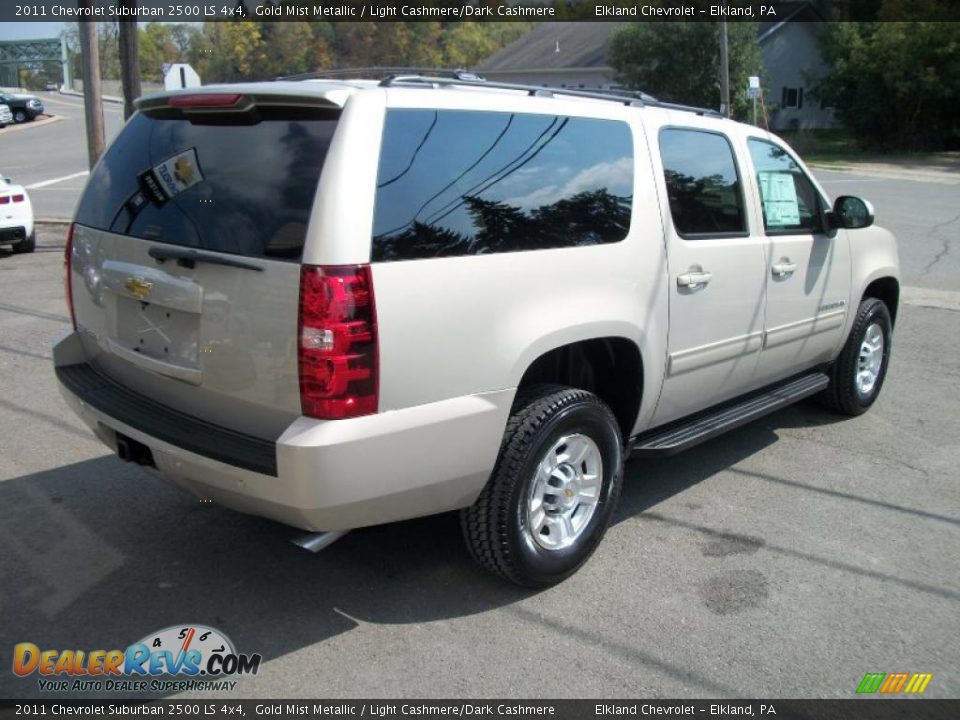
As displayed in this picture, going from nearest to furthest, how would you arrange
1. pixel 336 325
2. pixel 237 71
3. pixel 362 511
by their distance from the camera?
pixel 336 325 < pixel 362 511 < pixel 237 71

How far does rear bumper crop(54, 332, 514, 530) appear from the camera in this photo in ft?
10.0

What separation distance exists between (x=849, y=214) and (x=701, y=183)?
131cm

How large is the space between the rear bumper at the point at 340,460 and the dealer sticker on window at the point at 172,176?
85 cm

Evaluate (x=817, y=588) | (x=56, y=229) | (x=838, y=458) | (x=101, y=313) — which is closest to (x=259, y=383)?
(x=101, y=313)

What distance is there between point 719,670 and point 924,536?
5.61 feet

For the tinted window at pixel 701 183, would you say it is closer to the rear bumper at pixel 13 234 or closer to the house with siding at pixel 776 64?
the rear bumper at pixel 13 234

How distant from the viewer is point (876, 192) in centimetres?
2355

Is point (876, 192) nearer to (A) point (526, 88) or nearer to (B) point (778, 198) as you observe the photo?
(B) point (778, 198)

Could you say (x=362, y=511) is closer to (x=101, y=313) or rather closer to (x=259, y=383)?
(x=259, y=383)

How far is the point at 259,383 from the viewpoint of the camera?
10.4ft

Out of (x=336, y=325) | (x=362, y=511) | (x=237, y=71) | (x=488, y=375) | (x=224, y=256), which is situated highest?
(x=237, y=71)

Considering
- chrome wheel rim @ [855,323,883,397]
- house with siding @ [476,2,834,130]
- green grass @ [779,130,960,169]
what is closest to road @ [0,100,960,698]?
chrome wheel rim @ [855,323,883,397]

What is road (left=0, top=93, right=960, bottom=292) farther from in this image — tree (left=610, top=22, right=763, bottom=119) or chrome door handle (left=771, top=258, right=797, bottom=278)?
tree (left=610, top=22, right=763, bottom=119)

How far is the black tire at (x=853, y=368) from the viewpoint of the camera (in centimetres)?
595
